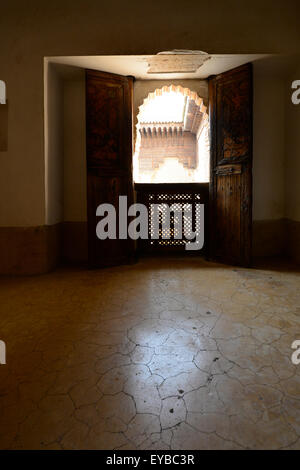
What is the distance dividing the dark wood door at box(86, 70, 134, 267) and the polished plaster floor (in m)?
1.22

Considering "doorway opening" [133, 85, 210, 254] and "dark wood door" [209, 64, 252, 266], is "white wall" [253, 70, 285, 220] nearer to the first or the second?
"dark wood door" [209, 64, 252, 266]

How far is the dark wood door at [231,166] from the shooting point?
13.1 ft

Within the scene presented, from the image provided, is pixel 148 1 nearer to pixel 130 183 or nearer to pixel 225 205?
pixel 130 183

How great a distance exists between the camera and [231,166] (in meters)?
4.19

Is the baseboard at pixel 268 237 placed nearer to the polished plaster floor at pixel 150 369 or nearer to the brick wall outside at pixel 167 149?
the polished plaster floor at pixel 150 369

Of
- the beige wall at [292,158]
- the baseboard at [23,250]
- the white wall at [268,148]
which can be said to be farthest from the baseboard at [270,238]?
the baseboard at [23,250]

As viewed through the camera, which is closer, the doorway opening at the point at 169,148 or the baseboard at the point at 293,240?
the baseboard at the point at 293,240

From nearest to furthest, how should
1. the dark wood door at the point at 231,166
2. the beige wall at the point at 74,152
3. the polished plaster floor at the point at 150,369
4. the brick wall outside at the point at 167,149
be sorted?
the polished plaster floor at the point at 150,369 < the dark wood door at the point at 231,166 < the beige wall at the point at 74,152 < the brick wall outside at the point at 167,149

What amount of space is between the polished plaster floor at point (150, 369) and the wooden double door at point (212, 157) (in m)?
1.24

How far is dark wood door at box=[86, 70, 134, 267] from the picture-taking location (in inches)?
160

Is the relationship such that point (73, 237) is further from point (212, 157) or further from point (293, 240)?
point (293, 240)

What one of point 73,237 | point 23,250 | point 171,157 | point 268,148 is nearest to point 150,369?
point 23,250
